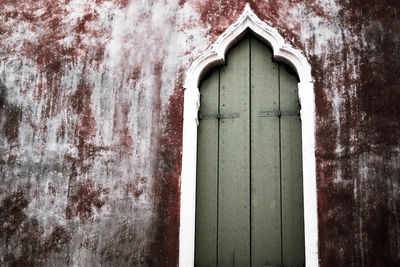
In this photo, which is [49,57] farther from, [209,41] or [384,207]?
[384,207]

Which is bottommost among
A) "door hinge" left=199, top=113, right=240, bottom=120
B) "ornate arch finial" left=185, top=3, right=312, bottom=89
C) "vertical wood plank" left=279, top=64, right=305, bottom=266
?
"vertical wood plank" left=279, top=64, right=305, bottom=266

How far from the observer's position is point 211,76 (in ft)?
18.1

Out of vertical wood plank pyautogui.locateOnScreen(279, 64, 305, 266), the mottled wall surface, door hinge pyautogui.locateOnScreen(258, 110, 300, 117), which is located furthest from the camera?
door hinge pyautogui.locateOnScreen(258, 110, 300, 117)

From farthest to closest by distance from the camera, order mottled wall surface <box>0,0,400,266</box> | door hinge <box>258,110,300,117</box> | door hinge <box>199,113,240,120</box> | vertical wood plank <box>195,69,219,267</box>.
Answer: door hinge <box>199,113,240,120</box> < door hinge <box>258,110,300,117</box> < vertical wood plank <box>195,69,219,267</box> < mottled wall surface <box>0,0,400,266</box>

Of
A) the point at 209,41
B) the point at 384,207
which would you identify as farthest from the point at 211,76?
the point at 384,207

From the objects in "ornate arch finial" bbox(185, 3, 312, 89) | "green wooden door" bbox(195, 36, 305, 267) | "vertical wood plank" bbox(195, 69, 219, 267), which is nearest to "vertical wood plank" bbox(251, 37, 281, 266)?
"green wooden door" bbox(195, 36, 305, 267)

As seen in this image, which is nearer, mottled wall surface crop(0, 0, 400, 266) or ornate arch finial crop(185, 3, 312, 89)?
mottled wall surface crop(0, 0, 400, 266)

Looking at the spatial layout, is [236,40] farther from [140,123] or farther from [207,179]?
[207,179]

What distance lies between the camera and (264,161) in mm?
5094

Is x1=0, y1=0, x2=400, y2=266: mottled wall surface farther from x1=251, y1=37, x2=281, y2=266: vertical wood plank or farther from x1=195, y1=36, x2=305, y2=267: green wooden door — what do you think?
x1=251, y1=37, x2=281, y2=266: vertical wood plank

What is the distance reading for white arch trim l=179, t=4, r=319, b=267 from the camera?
15.5ft

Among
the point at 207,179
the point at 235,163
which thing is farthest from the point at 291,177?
the point at 207,179

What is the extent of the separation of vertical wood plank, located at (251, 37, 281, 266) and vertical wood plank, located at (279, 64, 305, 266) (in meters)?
0.06

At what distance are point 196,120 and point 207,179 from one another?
59cm
